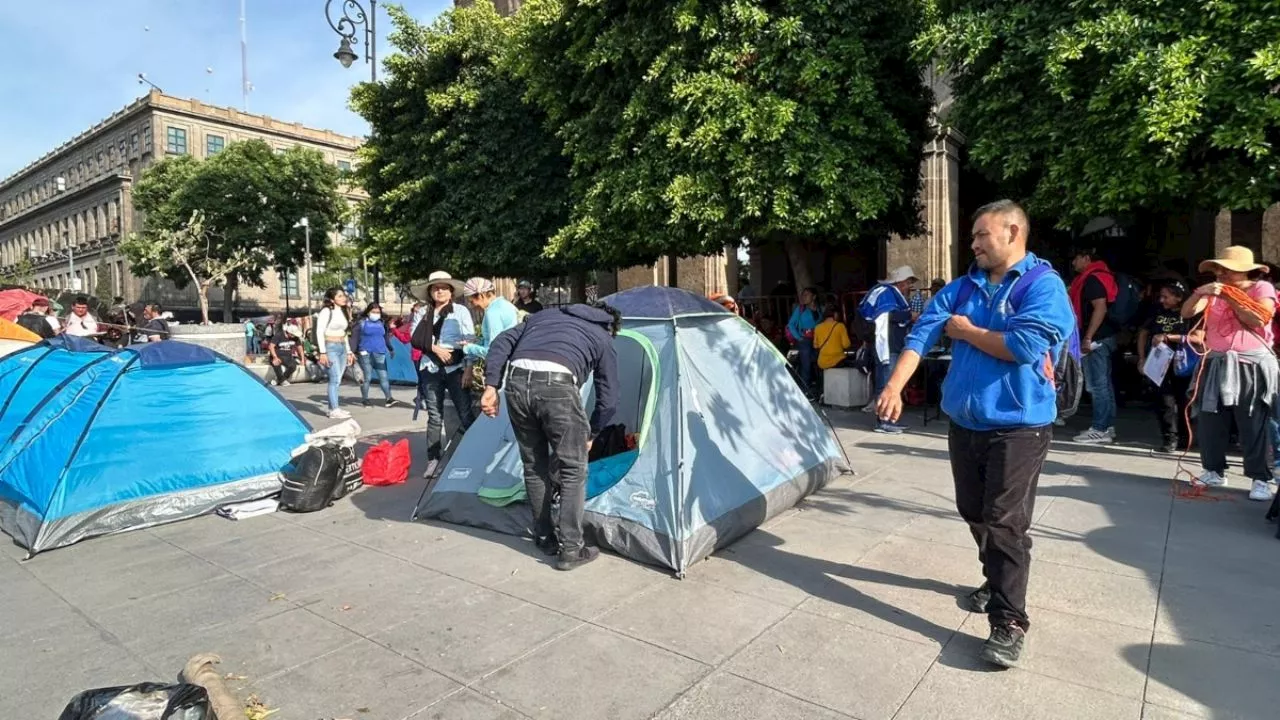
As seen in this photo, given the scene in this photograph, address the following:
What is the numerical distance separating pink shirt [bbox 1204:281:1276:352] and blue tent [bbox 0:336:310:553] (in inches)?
287

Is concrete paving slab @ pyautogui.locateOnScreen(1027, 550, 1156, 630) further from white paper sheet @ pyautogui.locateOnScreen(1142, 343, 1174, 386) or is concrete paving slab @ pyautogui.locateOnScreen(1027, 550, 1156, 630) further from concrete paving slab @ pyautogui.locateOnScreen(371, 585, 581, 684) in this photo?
white paper sheet @ pyautogui.locateOnScreen(1142, 343, 1174, 386)

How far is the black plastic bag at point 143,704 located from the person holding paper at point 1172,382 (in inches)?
304

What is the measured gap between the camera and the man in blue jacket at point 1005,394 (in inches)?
114

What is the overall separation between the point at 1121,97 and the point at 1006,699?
21.6 feet

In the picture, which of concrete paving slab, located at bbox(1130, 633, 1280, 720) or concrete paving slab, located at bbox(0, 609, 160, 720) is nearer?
concrete paving slab, located at bbox(1130, 633, 1280, 720)

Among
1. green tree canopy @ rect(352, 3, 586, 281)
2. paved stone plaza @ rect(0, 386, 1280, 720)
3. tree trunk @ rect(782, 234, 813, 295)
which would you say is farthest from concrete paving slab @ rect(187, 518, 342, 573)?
green tree canopy @ rect(352, 3, 586, 281)

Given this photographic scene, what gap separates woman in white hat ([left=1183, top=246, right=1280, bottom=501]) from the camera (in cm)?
502

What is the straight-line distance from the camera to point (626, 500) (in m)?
4.32

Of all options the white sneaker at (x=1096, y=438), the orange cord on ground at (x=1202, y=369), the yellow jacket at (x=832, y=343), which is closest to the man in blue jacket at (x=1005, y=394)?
the orange cord on ground at (x=1202, y=369)

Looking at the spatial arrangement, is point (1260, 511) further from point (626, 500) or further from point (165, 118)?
point (165, 118)

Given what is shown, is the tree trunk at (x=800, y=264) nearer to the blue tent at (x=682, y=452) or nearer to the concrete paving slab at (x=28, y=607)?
the blue tent at (x=682, y=452)

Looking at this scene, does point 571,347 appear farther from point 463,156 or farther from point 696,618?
point 463,156

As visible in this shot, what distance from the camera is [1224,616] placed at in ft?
10.9

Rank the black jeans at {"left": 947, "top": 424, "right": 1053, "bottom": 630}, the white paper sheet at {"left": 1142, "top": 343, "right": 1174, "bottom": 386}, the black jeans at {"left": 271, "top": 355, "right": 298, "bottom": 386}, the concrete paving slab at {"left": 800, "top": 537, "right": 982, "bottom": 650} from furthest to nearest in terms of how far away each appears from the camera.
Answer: the black jeans at {"left": 271, "top": 355, "right": 298, "bottom": 386}
the white paper sheet at {"left": 1142, "top": 343, "right": 1174, "bottom": 386}
the concrete paving slab at {"left": 800, "top": 537, "right": 982, "bottom": 650}
the black jeans at {"left": 947, "top": 424, "right": 1053, "bottom": 630}
